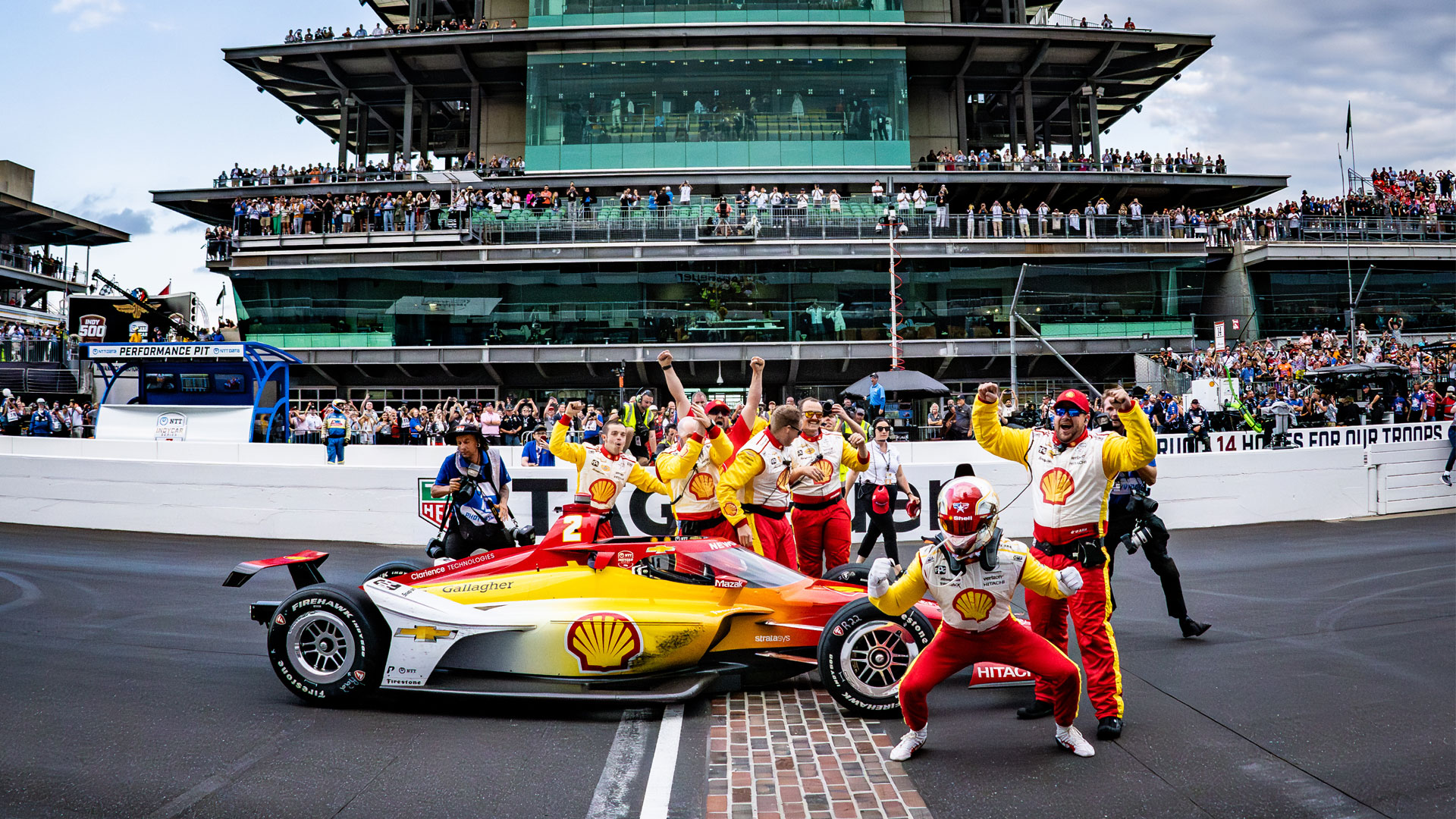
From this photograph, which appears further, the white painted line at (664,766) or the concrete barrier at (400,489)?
the concrete barrier at (400,489)

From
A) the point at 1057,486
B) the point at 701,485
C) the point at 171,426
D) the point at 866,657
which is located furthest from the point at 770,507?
the point at 171,426

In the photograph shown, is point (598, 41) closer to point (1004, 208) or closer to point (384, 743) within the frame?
point (1004, 208)

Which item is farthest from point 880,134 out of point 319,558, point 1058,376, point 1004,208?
point 319,558

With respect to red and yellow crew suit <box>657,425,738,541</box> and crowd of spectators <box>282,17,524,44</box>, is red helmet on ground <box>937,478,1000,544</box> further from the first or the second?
crowd of spectators <box>282,17,524,44</box>

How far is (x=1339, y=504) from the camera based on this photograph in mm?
16250

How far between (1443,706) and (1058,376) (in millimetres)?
31946

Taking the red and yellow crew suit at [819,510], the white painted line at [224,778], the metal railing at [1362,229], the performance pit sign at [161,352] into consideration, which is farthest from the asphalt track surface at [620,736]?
the metal railing at [1362,229]

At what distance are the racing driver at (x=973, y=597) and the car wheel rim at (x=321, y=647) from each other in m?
3.52

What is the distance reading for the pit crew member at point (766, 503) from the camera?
821cm

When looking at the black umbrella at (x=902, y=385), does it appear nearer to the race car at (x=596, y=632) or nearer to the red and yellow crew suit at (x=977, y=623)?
the race car at (x=596, y=632)

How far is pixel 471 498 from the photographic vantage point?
8.20 metres

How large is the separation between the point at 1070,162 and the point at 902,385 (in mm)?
22669

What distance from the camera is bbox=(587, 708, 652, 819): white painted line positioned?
15.1 feet

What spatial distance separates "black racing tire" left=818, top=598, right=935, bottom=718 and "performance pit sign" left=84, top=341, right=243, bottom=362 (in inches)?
826
